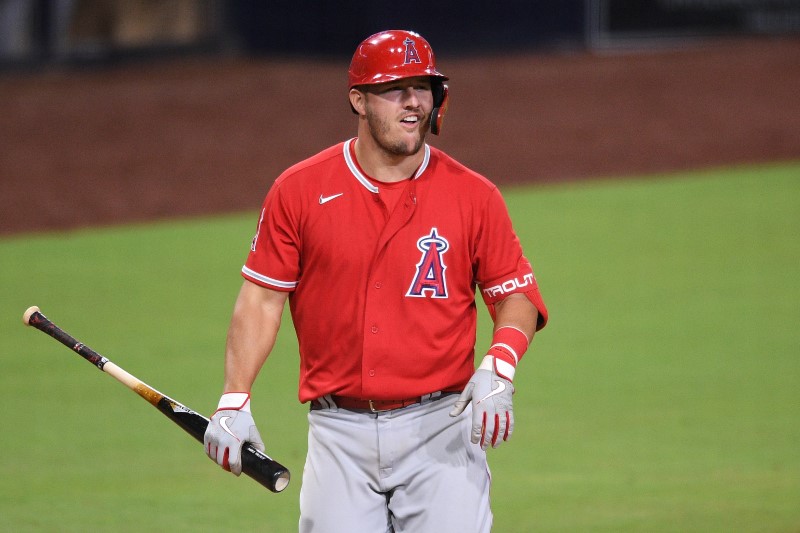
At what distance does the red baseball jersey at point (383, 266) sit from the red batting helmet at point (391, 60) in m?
0.31

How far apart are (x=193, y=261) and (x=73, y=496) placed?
4.58 metres

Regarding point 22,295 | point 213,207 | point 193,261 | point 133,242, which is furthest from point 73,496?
point 213,207

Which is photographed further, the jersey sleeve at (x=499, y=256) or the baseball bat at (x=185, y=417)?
the jersey sleeve at (x=499, y=256)

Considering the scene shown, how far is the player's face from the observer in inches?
154

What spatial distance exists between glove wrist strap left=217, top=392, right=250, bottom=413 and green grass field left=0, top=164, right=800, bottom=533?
1.87 meters

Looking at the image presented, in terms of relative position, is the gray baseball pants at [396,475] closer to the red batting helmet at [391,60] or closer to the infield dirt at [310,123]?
the red batting helmet at [391,60]

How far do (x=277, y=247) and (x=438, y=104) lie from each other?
0.67m

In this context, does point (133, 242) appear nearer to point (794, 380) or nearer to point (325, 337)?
point (794, 380)

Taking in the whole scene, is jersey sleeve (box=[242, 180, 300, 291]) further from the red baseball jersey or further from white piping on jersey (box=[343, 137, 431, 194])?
white piping on jersey (box=[343, 137, 431, 194])

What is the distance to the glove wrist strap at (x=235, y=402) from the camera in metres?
3.89

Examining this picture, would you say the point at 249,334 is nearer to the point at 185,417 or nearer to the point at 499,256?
the point at 185,417

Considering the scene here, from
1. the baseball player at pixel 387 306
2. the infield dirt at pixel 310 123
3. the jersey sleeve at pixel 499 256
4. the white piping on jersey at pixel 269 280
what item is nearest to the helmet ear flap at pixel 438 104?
the baseball player at pixel 387 306

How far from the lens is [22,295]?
30.7 feet

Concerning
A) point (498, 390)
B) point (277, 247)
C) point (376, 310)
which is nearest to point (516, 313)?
point (498, 390)
